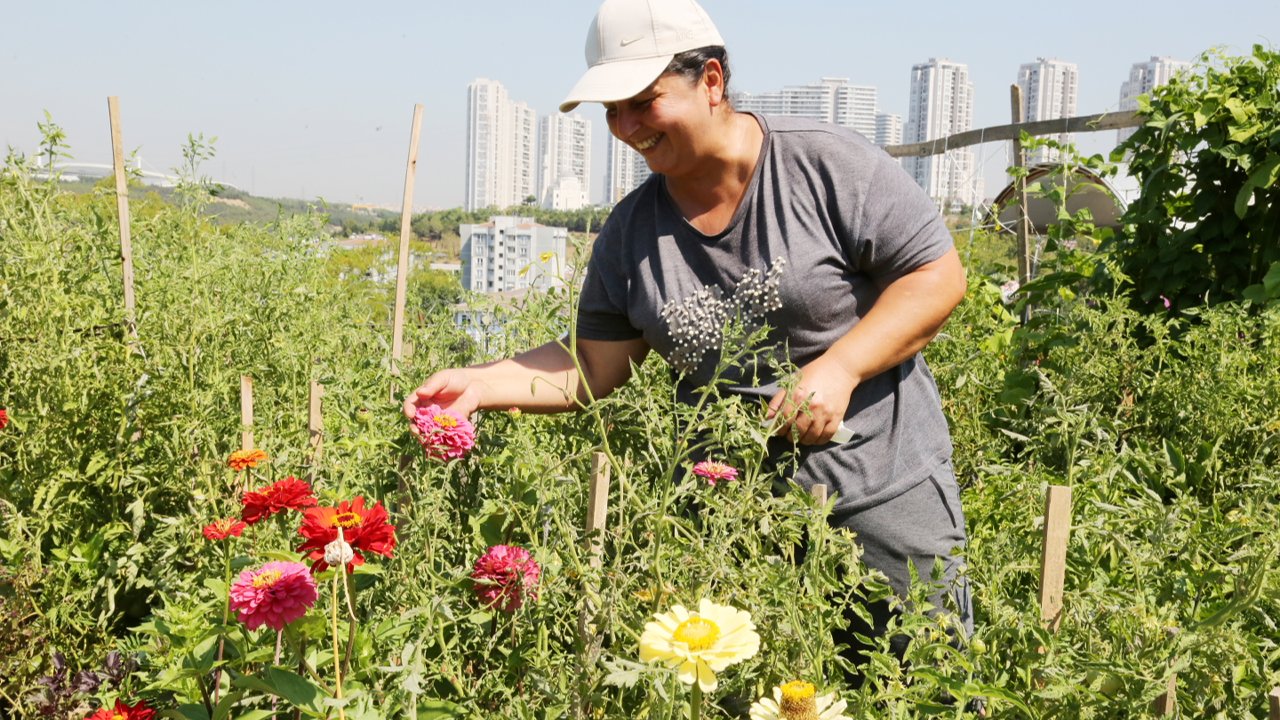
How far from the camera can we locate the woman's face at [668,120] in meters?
1.66

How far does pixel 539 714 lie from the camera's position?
159 centimetres

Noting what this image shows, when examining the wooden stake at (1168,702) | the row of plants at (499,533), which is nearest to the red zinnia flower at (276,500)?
the row of plants at (499,533)

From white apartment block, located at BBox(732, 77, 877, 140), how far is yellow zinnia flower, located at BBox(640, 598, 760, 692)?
1081 millimetres

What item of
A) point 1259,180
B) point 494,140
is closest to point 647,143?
point 1259,180

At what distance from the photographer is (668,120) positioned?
5.49 feet

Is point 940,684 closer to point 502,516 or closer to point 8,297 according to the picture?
point 502,516

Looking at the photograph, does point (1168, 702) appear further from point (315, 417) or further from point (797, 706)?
point (315, 417)

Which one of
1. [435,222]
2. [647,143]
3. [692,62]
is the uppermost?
[692,62]

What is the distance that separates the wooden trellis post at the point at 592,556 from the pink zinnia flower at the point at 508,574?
118 mm

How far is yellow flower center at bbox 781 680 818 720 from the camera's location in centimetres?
99

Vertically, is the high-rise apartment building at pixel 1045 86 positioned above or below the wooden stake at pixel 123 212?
above

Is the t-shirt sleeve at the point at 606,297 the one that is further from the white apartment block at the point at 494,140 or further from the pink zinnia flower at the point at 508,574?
the white apartment block at the point at 494,140

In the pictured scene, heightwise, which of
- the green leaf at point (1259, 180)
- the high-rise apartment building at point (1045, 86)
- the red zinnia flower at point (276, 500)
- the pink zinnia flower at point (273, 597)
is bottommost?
the pink zinnia flower at point (273, 597)

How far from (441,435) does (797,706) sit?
70 cm
